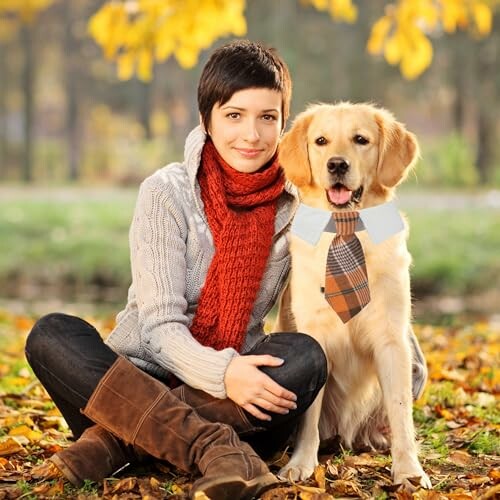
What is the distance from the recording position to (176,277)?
9.30 feet

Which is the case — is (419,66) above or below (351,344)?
above

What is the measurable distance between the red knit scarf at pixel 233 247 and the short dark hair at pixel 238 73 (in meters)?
0.23

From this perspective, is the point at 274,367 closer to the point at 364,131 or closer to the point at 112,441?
the point at 112,441

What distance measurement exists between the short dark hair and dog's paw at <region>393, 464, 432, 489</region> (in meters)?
1.30

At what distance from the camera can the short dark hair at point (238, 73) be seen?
2.96 metres

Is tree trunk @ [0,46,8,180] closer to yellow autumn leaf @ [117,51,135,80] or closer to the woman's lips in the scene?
yellow autumn leaf @ [117,51,135,80]

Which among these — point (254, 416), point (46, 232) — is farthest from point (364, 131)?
point (46, 232)

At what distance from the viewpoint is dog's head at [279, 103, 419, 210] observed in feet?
9.52

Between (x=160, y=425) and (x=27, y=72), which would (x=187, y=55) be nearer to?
(x=160, y=425)

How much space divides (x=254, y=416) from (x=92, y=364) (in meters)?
0.51

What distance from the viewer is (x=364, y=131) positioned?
2.93 m

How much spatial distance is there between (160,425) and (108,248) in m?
8.27

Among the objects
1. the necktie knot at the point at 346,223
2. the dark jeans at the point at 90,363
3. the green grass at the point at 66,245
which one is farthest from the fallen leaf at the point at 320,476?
the green grass at the point at 66,245

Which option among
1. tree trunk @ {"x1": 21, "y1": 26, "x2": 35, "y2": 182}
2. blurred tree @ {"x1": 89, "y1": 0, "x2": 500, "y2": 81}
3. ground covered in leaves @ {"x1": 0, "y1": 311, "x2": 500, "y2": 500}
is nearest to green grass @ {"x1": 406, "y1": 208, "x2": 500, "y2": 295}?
blurred tree @ {"x1": 89, "y1": 0, "x2": 500, "y2": 81}
